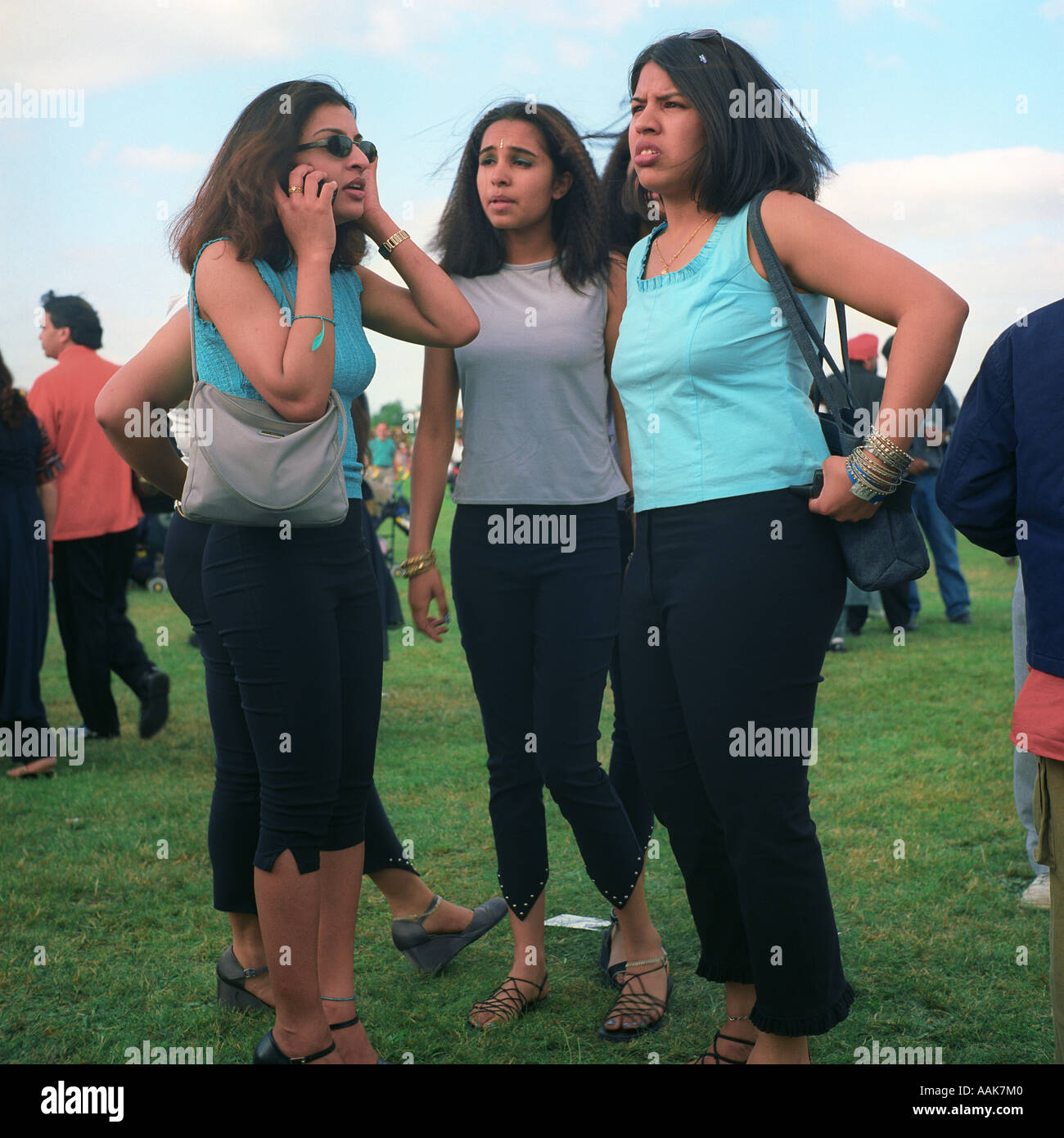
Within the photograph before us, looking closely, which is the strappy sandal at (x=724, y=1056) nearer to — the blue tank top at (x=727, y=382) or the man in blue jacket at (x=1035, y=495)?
the man in blue jacket at (x=1035, y=495)

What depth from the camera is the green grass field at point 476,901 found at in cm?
284

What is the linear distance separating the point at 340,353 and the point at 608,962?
5.99 feet

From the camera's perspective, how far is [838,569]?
2.19 metres

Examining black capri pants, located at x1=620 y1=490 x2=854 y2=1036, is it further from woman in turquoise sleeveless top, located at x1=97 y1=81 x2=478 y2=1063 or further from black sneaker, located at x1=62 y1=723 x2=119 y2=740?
black sneaker, located at x1=62 y1=723 x2=119 y2=740

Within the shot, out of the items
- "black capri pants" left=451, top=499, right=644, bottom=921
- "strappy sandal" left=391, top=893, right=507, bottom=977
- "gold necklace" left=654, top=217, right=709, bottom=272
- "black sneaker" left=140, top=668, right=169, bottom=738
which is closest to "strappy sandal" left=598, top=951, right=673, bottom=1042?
"black capri pants" left=451, top=499, right=644, bottom=921

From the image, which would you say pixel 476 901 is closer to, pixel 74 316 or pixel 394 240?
pixel 394 240

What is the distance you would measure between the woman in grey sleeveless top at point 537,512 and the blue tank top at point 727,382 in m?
0.69

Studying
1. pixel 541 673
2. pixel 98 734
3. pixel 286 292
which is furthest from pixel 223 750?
pixel 98 734

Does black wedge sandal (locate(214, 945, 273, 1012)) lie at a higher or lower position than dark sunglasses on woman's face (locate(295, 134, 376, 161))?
lower

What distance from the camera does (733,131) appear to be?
7.29ft

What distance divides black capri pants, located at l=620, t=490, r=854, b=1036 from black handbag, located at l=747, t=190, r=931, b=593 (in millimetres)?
60

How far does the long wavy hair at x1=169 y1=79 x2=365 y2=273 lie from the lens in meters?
2.30
